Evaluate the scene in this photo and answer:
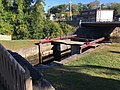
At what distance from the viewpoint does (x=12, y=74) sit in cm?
351

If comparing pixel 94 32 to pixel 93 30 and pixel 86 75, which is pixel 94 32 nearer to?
pixel 93 30

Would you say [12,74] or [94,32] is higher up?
[12,74]

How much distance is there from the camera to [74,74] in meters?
7.80

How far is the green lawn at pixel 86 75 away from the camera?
637cm

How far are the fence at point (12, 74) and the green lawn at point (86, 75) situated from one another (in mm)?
2427

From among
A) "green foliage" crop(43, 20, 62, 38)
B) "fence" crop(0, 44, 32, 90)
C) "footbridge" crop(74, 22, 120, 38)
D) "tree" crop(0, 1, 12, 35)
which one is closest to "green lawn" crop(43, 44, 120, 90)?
"fence" crop(0, 44, 32, 90)

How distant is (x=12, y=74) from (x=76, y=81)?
3697mm

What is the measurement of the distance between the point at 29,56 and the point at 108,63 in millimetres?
8376

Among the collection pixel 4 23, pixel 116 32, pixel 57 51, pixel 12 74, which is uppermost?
pixel 4 23

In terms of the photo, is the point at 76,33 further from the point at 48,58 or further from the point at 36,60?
the point at 36,60

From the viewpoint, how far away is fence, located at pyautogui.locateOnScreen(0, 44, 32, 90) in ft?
9.91

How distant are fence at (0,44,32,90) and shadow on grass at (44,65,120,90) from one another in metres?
2.43

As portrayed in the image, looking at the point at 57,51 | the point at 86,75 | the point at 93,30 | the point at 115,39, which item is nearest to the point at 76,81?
the point at 86,75

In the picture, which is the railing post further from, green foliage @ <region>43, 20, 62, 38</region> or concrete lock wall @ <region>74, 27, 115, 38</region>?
green foliage @ <region>43, 20, 62, 38</region>
